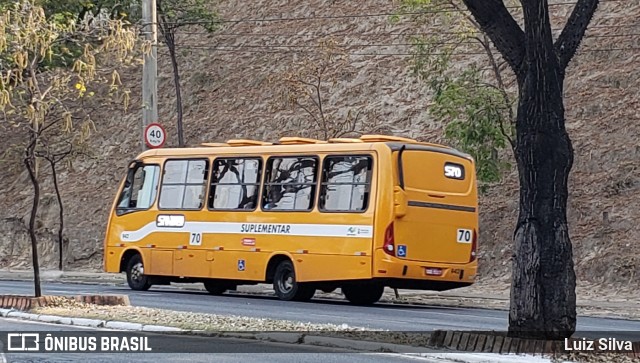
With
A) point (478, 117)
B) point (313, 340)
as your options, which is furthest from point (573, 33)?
point (478, 117)

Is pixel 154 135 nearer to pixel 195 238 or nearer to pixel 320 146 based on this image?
pixel 195 238

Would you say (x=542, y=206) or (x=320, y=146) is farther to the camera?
(x=320, y=146)

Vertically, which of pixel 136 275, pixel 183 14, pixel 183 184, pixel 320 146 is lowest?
pixel 136 275

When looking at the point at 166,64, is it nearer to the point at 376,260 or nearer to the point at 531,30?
the point at 376,260

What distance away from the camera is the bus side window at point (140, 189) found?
2983 centimetres

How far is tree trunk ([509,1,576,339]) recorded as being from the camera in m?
14.4

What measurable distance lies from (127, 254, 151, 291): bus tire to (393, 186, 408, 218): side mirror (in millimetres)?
7219

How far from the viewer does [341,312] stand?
2250cm

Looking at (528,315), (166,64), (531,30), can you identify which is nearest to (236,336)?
(528,315)

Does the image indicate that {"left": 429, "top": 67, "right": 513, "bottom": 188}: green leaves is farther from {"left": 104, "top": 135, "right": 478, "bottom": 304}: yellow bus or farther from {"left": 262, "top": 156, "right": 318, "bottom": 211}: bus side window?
{"left": 262, "top": 156, "right": 318, "bottom": 211}: bus side window

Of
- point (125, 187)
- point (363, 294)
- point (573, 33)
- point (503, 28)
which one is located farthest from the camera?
point (125, 187)

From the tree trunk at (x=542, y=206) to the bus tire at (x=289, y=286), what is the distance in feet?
38.8

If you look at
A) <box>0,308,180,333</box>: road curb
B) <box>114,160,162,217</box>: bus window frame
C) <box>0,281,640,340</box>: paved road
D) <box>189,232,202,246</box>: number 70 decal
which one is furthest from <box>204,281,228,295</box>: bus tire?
<box>0,308,180,333</box>: road curb

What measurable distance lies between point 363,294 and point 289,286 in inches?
64.9
